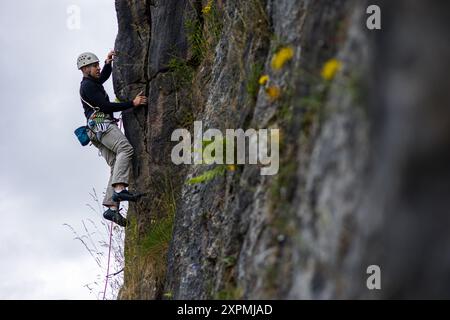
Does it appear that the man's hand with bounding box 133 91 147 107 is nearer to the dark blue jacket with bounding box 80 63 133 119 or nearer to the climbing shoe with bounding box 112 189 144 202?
the dark blue jacket with bounding box 80 63 133 119

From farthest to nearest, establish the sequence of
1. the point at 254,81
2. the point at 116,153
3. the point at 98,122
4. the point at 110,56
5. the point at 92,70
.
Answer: the point at 110,56, the point at 92,70, the point at 116,153, the point at 98,122, the point at 254,81

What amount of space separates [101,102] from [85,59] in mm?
871

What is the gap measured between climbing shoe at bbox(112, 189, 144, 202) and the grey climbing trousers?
231 millimetres

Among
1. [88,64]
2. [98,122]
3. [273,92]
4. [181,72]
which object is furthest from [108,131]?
[273,92]

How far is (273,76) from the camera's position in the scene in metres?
10.5

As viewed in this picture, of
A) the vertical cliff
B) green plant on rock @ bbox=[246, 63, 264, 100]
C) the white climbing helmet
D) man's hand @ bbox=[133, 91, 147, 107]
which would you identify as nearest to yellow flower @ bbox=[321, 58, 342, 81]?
the vertical cliff

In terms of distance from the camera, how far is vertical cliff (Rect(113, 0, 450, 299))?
6.40 m

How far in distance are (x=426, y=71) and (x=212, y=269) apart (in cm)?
579

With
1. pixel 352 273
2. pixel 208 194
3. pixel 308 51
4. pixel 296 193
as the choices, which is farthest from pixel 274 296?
pixel 208 194

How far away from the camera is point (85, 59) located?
15.9 meters

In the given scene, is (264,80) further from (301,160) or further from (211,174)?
(301,160)

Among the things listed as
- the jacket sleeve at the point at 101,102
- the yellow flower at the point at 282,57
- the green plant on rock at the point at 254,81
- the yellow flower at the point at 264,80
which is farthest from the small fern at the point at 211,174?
the jacket sleeve at the point at 101,102
